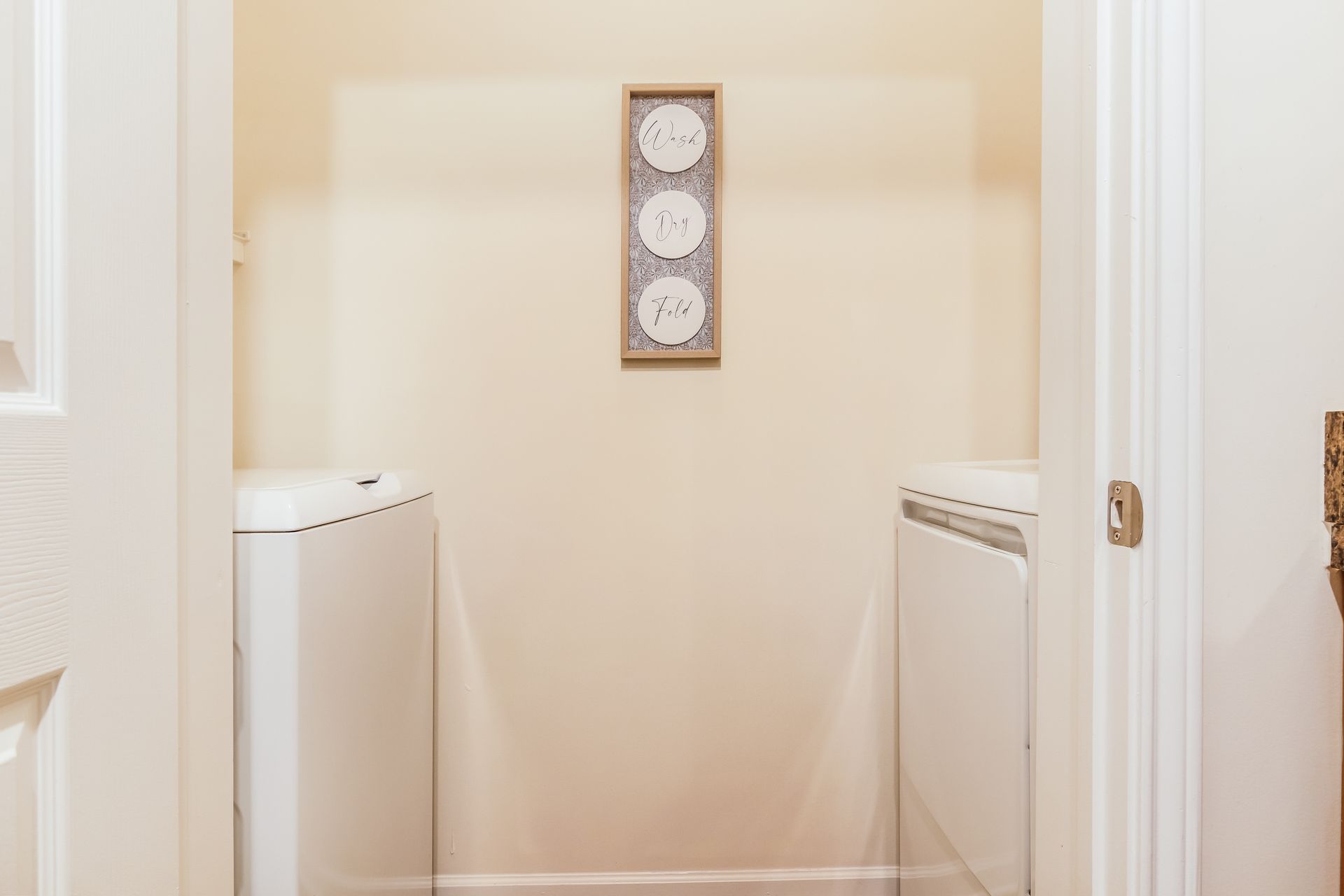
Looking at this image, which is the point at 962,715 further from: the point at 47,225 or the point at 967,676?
the point at 47,225

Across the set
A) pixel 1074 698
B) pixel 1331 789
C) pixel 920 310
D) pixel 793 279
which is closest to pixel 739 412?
pixel 793 279

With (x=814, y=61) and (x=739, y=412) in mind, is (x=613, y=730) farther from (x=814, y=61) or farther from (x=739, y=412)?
(x=814, y=61)

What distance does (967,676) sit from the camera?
911 millimetres

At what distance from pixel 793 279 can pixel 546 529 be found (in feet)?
2.34

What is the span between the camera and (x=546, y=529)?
4.34ft

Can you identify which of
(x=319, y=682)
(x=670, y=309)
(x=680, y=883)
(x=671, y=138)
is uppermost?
(x=671, y=138)

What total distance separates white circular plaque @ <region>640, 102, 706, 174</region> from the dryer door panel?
2.71 feet

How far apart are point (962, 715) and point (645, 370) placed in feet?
2.66

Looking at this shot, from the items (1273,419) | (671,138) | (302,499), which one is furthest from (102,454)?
(671,138)

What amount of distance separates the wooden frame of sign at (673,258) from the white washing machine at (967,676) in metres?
0.49

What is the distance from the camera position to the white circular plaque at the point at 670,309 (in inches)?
51.0

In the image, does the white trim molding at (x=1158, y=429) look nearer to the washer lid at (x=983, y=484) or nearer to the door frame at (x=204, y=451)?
the washer lid at (x=983, y=484)

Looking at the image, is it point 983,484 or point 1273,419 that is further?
point 983,484

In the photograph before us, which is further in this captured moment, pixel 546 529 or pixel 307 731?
pixel 546 529
